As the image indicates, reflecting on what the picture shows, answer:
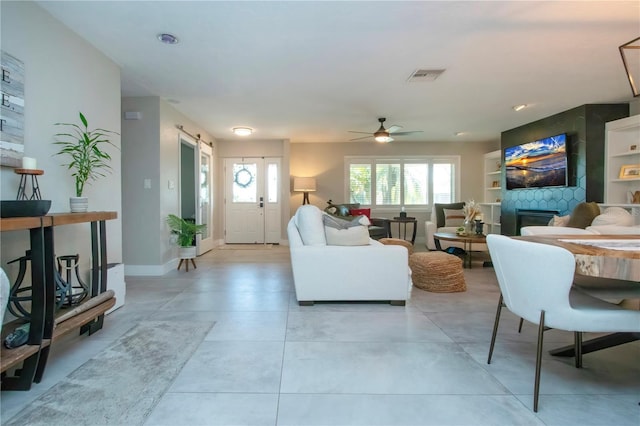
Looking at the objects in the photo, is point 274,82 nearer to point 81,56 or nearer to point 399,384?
point 81,56

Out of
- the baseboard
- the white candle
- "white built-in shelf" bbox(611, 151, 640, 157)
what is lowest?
the baseboard

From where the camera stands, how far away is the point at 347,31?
2703 mm

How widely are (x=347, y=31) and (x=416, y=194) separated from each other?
5.78m

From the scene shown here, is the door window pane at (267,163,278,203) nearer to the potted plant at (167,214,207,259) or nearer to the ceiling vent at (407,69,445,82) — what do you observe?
the potted plant at (167,214,207,259)

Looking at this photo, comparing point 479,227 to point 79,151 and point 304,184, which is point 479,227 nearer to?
point 304,184

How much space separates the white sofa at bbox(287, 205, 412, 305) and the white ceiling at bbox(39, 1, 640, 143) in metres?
1.91

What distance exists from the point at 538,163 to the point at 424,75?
142 inches

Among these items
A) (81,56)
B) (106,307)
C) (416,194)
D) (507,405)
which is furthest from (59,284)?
(416,194)

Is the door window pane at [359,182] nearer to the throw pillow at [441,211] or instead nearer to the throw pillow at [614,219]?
the throw pillow at [441,211]

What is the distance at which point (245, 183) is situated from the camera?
7.59 metres

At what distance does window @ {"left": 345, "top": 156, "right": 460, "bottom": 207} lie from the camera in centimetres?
792

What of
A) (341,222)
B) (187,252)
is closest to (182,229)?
(187,252)

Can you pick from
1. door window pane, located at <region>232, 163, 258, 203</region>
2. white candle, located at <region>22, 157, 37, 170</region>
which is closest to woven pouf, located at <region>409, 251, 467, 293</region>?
white candle, located at <region>22, 157, 37, 170</region>

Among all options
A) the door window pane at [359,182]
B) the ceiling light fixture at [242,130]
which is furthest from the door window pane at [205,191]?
the door window pane at [359,182]
